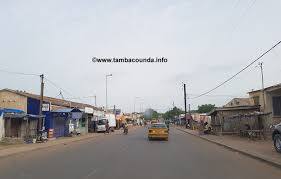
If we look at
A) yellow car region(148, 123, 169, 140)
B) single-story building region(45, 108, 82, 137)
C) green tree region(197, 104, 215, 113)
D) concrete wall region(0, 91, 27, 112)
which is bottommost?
yellow car region(148, 123, 169, 140)

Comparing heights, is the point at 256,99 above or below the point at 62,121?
above

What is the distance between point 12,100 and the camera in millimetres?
41781

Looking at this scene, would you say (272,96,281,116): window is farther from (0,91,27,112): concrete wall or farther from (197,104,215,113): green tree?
A: (197,104,215,113): green tree

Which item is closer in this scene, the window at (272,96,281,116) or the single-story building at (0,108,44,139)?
the single-story building at (0,108,44,139)

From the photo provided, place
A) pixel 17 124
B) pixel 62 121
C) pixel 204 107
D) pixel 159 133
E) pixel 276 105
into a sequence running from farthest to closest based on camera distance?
pixel 204 107, pixel 62 121, pixel 159 133, pixel 17 124, pixel 276 105

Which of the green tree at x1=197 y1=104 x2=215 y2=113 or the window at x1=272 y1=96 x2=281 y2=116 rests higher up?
the green tree at x1=197 y1=104 x2=215 y2=113

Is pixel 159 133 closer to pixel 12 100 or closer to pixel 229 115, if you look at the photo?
pixel 229 115

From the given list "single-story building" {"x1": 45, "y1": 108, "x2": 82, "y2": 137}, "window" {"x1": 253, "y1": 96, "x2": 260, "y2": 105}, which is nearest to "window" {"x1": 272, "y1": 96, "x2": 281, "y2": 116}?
"window" {"x1": 253, "y1": 96, "x2": 260, "y2": 105}

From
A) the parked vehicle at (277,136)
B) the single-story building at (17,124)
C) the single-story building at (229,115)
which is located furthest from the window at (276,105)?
the single-story building at (17,124)

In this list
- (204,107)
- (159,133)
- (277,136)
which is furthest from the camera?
(204,107)

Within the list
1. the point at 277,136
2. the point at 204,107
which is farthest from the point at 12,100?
the point at 204,107

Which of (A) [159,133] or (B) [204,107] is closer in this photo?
(A) [159,133]

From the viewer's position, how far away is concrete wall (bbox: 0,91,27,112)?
41438 mm

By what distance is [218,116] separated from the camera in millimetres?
42281
